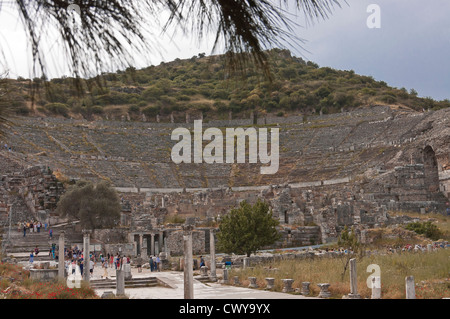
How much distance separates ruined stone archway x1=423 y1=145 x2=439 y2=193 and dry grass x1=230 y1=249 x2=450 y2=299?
91.9 ft

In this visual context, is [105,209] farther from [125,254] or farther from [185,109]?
[185,109]

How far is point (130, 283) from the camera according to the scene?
19422 millimetres

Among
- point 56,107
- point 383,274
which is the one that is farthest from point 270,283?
point 56,107

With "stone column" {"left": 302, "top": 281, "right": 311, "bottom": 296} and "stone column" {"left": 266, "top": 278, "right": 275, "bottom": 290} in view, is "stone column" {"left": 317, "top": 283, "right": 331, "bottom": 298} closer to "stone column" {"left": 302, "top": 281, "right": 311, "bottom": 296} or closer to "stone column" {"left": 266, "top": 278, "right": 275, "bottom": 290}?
"stone column" {"left": 302, "top": 281, "right": 311, "bottom": 296}

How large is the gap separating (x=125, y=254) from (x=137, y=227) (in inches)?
120

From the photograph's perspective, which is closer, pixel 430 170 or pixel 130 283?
pixel 130 283

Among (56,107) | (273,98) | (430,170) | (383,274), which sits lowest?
(383,274)

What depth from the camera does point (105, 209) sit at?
1369 inches

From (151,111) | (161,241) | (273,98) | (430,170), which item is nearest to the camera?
(161,241)

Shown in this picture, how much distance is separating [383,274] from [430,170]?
111 feet

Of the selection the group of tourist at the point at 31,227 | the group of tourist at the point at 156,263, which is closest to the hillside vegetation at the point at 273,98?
the group of tourist at the point at 31,227

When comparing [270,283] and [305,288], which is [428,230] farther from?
[305,288]
